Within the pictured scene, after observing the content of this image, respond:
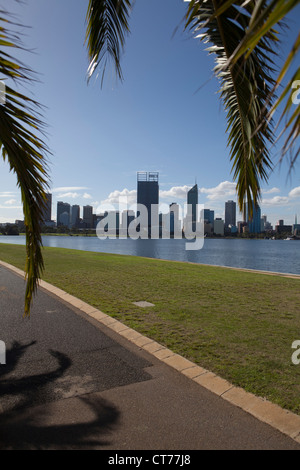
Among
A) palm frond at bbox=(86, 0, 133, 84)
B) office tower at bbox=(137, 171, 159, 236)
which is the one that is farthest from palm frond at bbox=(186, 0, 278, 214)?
office tower at bbox=(137, 171, 159, 236)

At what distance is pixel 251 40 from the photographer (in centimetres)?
120

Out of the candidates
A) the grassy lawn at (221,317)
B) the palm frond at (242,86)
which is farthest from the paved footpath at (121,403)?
the palm frond at (242,86)

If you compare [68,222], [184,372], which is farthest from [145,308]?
[68,222]

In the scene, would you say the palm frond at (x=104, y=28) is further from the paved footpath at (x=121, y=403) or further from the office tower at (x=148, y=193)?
the office tower at (x=148, y=193)

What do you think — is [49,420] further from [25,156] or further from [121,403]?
[25,156]

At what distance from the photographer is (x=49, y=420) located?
2908 millimetres

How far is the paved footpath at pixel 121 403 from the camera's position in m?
2.67

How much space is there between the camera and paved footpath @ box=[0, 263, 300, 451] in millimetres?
2666

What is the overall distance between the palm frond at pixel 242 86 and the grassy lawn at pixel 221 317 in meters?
2.08

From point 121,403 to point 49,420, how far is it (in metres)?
0.72

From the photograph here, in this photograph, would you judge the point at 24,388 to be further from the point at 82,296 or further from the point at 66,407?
the point at 82,296

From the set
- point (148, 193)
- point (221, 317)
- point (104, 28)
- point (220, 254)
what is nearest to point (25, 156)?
point (104, 28)

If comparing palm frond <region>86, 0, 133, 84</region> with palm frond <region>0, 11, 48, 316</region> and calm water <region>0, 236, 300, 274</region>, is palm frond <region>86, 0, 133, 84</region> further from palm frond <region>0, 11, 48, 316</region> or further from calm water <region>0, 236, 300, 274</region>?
calm water <region>0, 236, 300, 274</region>
